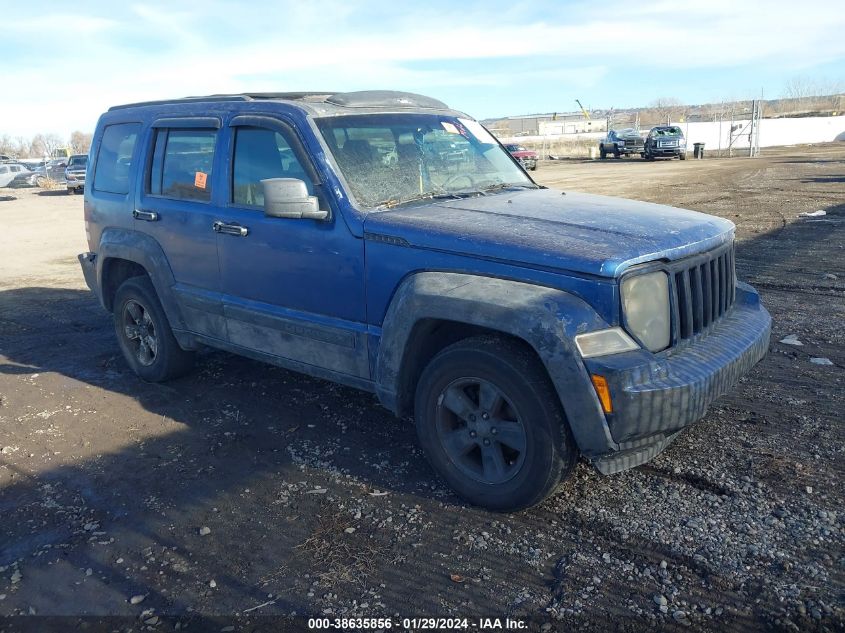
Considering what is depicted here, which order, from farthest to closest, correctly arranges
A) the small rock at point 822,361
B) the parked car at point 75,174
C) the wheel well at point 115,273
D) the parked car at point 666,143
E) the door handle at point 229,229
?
the parked car at point 666,143 → the parked car at point 75,174 → the wheel well at point 115,273 → the small rock at point 822,361 → the door handle at point 229,229

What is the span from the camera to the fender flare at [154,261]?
17.0 ft

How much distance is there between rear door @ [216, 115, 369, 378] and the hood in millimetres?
383

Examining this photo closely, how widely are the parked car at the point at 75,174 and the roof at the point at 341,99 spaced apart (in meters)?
25.4

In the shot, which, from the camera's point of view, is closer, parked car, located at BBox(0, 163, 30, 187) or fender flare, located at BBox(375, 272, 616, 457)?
fender flare, located at BBox(375, 272, 616, 457)

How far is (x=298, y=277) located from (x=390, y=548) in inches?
67.7

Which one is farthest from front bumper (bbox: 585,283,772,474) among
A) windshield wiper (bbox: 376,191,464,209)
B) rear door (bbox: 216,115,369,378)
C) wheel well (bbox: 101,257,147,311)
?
wheel well (bbox: 101,257,147,311)

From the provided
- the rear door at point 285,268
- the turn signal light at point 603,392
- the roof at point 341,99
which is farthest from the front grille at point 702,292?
the roof at point 341,99

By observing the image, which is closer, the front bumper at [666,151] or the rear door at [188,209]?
the rear door at [188,209]

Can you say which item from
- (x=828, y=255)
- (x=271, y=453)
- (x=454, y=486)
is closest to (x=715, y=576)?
(x=454, y=486)

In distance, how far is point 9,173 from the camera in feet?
111

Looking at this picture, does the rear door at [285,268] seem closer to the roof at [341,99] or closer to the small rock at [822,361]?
the roof at [341,99]

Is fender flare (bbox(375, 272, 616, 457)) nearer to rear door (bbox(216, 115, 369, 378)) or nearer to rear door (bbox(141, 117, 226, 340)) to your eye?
rear door (bbox(216, 115, 369, 378))

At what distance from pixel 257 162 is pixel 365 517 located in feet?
7.67

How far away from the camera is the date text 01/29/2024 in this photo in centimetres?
279
